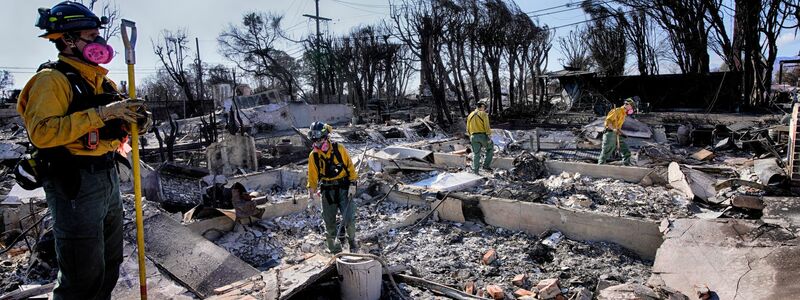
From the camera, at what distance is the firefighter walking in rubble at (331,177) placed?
568 centimetres

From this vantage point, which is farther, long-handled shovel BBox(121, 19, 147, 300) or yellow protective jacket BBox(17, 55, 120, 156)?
long-handled shovel BBox(121, 19, 147, 300)

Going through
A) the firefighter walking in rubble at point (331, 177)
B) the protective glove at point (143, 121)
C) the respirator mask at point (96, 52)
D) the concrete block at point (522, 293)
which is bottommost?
the concrete block at point (522, 293)

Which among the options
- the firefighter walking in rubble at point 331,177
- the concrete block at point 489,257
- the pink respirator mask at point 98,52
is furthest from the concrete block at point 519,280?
the pink respirator mask at point 98,52

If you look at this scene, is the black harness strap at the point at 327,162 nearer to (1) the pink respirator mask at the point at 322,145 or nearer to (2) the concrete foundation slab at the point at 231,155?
(1) the pink respirator mask at the point at 322,145

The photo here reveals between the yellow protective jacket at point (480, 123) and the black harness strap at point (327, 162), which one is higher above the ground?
the yellow protective jacket at point (480, 123)

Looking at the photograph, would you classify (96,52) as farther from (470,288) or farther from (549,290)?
(549,290)

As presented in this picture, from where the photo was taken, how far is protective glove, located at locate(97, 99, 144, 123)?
237 centimetres

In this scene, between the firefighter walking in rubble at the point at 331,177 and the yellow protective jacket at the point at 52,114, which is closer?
the yellow protective jacket at the point at 52,114

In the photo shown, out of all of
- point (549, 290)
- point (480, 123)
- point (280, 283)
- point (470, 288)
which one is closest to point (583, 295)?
point (549, 290)

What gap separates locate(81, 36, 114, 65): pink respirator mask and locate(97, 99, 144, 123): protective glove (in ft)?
1.15

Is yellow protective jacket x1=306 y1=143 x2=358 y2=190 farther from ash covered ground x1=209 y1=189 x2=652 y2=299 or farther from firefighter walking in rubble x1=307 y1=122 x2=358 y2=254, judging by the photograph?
ash covered ground x1=209 y1=189 x2=652 y2=299

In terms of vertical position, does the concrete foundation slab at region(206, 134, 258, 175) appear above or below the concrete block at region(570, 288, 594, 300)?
above

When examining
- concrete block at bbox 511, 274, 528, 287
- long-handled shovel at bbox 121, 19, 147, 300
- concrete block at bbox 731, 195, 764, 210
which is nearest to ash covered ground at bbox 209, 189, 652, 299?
concrete block at bbox 511, 274, 528, 287

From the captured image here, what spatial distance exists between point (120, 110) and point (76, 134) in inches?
9.0
